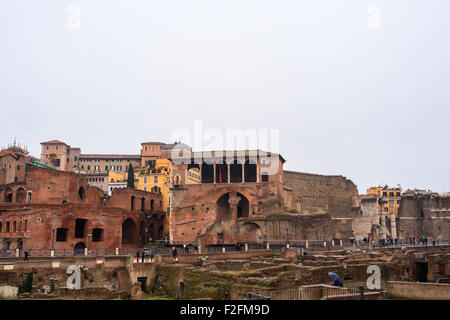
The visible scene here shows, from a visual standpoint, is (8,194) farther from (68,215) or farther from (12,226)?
(68,215)

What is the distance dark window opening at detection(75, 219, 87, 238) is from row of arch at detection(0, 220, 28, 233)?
5908mm

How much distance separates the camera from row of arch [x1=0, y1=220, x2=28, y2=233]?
46781 millimetres

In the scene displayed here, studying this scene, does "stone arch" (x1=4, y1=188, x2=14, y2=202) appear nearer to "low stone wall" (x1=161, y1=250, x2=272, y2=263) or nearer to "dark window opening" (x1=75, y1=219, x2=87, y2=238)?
"dark window opening" (x1=75, y1=219, x2=87, y2=238)

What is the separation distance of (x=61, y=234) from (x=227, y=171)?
2310 cm

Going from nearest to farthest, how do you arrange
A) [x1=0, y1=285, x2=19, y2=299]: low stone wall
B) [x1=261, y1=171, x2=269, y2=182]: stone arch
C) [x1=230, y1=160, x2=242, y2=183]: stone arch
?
1. [x1=0, y1=285, x2=19, y2=299]: low stone wall
2. [x1=261, y1=171, x2=269, y2=182]: stone arch
3. [x1=230, y1=160, x2=242, y2=183]: stone arch

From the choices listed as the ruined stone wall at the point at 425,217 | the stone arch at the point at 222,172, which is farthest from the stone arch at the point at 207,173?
the ruined stone wall at the point at 425,217

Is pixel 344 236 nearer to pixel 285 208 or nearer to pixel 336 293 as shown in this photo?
pixel 285 208

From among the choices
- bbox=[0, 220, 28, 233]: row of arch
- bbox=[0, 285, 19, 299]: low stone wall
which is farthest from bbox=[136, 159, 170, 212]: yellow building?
bbox=[0, 285, 19, 299]: low stone wall

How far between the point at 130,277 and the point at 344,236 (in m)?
45.2

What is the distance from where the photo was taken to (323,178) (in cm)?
7231

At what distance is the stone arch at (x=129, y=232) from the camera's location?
57.5 meters

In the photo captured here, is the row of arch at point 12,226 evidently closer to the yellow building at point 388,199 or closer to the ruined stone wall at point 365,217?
the ruined stone wall at point 365,217

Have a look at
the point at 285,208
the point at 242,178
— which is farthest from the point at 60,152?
the point at 285,208
